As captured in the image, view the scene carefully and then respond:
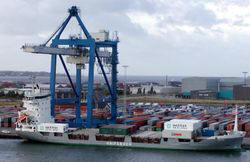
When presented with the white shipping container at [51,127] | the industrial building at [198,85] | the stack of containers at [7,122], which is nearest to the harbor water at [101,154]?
the white shipping container at [51,127]

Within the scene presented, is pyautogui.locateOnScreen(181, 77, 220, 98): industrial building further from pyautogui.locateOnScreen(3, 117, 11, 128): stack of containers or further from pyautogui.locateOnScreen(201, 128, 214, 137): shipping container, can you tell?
pyautogui.locateOnScreen(201, 128, 214, 137): shipping container

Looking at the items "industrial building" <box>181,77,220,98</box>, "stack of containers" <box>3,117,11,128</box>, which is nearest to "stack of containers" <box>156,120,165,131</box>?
"stack of containers" <box>3,117,11,128</box>

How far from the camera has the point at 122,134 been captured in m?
35.7

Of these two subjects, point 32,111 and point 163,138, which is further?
point 32,111

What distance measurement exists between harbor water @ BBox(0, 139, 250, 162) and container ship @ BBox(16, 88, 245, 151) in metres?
0.63

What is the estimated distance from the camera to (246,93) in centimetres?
8031

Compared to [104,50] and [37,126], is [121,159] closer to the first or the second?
[37,126]

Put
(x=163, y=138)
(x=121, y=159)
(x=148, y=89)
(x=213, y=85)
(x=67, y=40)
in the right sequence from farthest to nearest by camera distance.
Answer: (x=148, y=89)
(x=213, y=85)
(x=67, y=40)
(x=163, y=138)
(x=121, y=159)

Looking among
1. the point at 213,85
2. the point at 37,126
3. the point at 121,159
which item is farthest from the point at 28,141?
the point at 213,85

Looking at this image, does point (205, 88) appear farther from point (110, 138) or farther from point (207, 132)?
point (110, 138)

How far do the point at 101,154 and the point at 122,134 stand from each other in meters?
3.44

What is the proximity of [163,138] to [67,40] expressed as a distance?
12.6 meters

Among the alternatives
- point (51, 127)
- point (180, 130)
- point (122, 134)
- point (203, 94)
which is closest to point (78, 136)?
point (51, 127)

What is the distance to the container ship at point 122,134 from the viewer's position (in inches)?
1320
